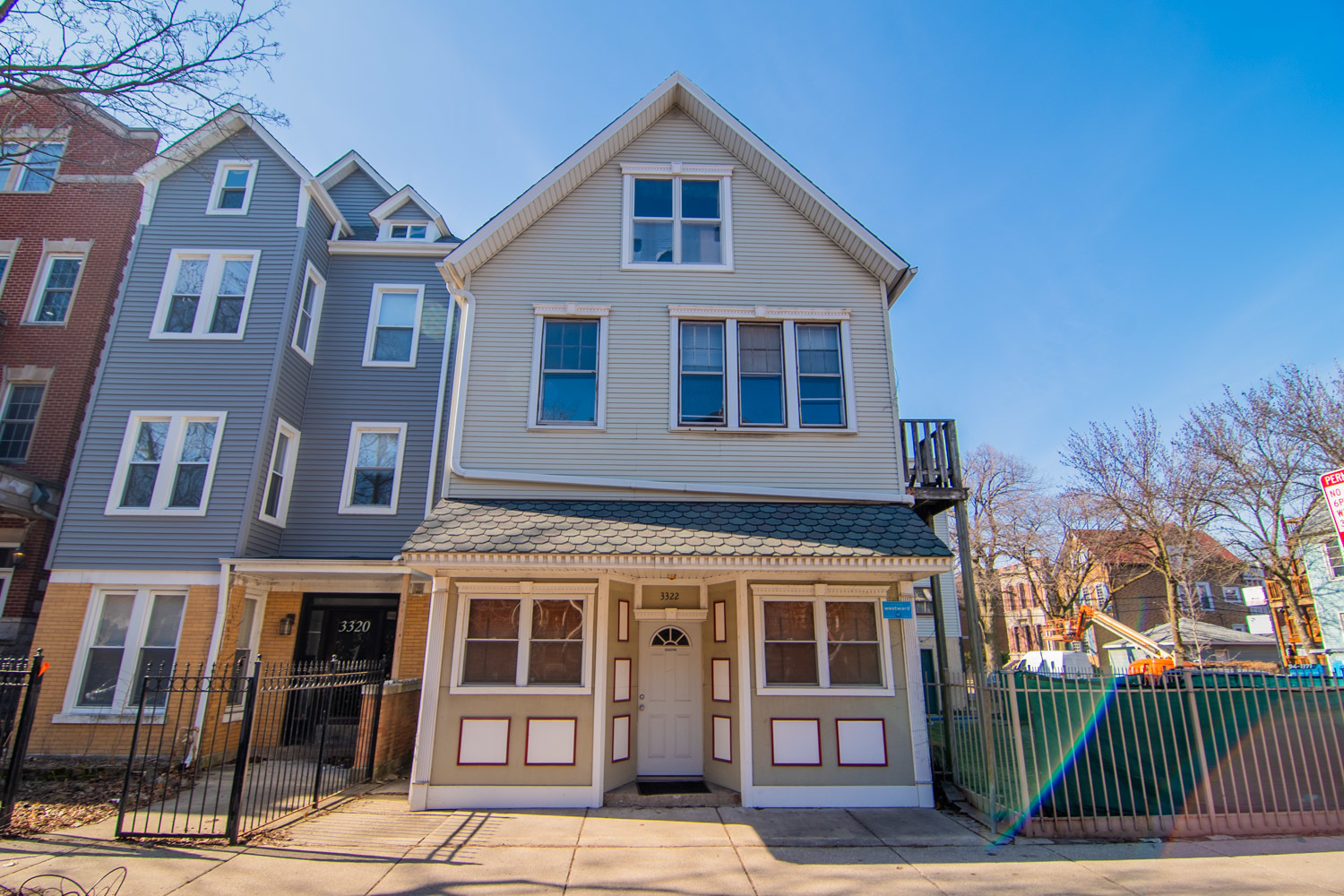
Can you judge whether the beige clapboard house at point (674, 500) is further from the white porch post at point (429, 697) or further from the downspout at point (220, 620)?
the downspout at point (220, 620)

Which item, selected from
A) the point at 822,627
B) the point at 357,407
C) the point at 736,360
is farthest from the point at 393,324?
the point at 822,627

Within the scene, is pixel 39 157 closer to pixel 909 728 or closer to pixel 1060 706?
pixel 909 728

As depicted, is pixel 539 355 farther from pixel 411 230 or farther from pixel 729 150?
pixel 411 230

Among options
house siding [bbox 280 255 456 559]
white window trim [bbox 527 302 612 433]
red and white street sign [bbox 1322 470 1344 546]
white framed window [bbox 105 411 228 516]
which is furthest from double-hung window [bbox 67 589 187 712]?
red and white street sign [bbox 1322 470 1344 546]

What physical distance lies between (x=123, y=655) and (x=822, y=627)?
491 inches

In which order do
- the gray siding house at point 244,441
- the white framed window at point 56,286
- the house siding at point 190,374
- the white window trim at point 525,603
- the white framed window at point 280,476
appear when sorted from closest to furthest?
the white window trim at point 525,603 < the gray siding house at point 244,441 < the house siding at point 190,374 < the white framed window at point 280,476 < the white framed window at point 56,286

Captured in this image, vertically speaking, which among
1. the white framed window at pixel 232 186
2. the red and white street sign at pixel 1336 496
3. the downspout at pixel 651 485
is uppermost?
the white framed window at pixel 232 186

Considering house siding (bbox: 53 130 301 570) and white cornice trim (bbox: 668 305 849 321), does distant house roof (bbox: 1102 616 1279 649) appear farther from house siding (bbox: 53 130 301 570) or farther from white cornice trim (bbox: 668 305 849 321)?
house siding (bbox: 53 130 301 570)

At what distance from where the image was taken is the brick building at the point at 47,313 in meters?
14.4

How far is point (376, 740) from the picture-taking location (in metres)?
10.5

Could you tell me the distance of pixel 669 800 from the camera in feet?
30.0

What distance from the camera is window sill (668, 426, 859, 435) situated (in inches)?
426

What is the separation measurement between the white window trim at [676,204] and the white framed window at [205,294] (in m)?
8.34

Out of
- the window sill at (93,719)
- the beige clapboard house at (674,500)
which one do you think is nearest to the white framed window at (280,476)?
the window sill at (93,719)
